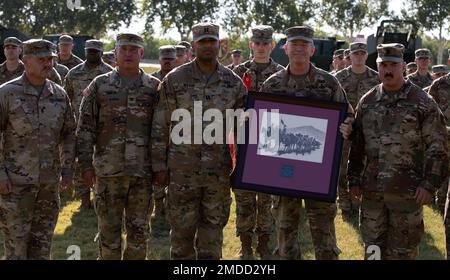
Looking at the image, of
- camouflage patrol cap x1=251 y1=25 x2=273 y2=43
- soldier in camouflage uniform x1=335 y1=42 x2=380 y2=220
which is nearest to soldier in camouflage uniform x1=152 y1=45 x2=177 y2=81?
camouflage patrol cap x1=251 y1=25 x2=273 y2=43

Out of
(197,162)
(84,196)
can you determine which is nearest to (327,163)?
(197,162)

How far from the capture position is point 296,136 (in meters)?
4.95

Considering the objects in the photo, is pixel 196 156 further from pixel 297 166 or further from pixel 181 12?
pixel 181 12

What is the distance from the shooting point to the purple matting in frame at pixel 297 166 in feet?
16.1

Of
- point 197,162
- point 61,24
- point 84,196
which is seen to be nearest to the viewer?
point 197,162

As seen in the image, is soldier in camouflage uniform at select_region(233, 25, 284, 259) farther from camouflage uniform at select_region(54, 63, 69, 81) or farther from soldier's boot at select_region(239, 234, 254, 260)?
camouflage uniform at select_region(54, 63, 69, 81)

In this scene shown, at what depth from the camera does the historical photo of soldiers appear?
16.2ft

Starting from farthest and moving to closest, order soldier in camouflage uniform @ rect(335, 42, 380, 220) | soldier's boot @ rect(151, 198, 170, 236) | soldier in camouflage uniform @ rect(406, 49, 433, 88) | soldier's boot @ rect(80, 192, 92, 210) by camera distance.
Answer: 1. soldier in camouflage uniform @ rect(406, 49, 433, 88)
2. soldier's boot @ rect(80, 192, 92, 210)
3. soldier in camouflage uniform @ rect(335, 42, 380, 220)
4. soldier's boot @ rect(151, 198, 170, 236)

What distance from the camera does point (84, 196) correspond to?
903 cm

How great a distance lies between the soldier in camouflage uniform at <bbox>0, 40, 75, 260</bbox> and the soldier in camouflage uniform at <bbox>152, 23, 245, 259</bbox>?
893 mm

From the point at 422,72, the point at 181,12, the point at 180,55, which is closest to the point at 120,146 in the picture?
the point at 180,55
